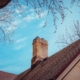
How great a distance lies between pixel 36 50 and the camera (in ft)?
64.8

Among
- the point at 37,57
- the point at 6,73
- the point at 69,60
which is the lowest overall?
the point at 6,73

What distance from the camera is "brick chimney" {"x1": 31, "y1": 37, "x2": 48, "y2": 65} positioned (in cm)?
1950

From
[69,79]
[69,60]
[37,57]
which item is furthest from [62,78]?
[37,57]

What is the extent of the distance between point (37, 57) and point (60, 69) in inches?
341

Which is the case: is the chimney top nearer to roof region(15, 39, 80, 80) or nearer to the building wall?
roof region(15, 39, 80, 80)

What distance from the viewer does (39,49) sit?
778 inches

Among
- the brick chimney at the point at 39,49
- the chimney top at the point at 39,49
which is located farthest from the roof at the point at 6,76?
the chimney top at the point at 39,49

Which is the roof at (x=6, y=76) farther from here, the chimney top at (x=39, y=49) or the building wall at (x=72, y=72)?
the building wall at (x=72, y=72)

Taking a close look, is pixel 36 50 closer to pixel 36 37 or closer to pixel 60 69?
pixel 36 37

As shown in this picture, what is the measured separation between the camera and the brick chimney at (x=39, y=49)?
19.5 m

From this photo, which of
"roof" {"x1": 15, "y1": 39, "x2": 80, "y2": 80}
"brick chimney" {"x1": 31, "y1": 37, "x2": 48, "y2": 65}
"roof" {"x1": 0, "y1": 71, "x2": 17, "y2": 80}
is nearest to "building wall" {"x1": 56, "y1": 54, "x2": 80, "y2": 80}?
"roof" {"x1": 15, "y1": 39, "x2": 80, "y2": 80}

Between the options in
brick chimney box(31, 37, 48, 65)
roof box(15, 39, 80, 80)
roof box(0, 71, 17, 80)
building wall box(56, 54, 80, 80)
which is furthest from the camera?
roof box(0, 71, 17, 80)

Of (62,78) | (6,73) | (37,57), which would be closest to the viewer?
(62,78)

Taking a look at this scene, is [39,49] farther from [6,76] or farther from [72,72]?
[72,72]
